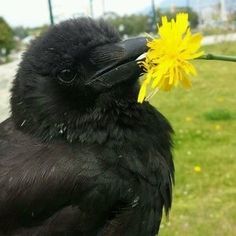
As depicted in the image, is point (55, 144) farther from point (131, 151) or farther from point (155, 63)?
point (155, 63)

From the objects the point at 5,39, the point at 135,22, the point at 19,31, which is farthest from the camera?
the point at 135,22

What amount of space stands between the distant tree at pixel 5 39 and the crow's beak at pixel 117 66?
12490 mm

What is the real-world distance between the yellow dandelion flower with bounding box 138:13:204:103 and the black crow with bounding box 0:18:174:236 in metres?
0.66

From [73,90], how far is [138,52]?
0.34 meters

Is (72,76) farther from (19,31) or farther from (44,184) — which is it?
(19,31)

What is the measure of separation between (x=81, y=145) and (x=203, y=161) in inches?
145

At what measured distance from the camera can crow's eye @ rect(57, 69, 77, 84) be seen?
270 cm

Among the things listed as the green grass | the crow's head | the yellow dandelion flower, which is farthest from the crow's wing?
the green grass

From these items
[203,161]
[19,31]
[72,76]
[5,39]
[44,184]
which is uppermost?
[72,76]

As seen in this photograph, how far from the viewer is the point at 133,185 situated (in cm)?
268

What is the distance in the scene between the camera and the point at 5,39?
51.4 ft

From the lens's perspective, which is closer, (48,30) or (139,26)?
(48,30)

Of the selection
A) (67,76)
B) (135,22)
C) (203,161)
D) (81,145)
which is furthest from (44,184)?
(135,22)

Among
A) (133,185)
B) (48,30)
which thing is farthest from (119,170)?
(48,30)
